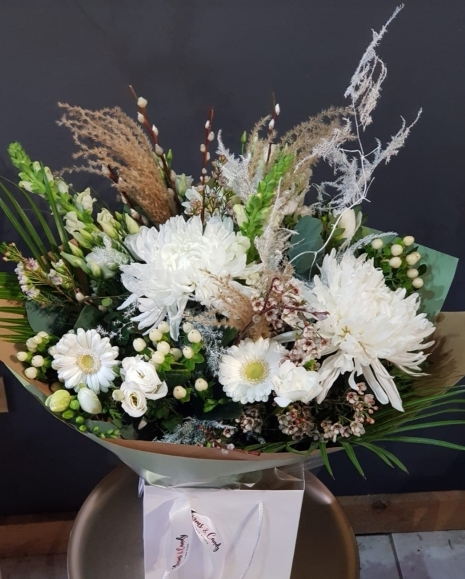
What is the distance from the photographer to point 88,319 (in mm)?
626

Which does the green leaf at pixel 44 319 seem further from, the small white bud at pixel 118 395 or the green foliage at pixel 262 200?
the green foliage at pixel 262 200

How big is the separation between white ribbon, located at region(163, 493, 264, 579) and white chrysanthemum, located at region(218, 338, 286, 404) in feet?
0.74

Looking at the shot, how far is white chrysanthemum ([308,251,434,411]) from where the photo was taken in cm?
55

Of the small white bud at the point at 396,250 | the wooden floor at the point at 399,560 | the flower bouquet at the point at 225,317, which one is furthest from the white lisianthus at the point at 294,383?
the wooden floor at the point at 399,560

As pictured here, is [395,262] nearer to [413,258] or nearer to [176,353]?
[413,258]

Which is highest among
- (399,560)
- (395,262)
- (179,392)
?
(395,262)

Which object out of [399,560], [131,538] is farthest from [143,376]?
[399,560]

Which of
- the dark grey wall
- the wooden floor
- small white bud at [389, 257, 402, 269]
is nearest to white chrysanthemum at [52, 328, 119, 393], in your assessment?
small white bud at [389, 257, 402, 269]

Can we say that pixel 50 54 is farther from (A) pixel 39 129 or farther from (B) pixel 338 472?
(B) pixel 338 472

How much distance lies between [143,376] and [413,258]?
35 cm

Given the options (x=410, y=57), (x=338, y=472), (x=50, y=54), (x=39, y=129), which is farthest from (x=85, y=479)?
(x=410, y=57)

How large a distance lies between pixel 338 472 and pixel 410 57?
1045 millimetres

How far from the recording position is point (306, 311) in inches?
21.3

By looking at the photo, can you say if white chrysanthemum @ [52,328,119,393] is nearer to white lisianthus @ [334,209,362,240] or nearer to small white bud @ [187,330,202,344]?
small white bud @ [187,330,202,344]
